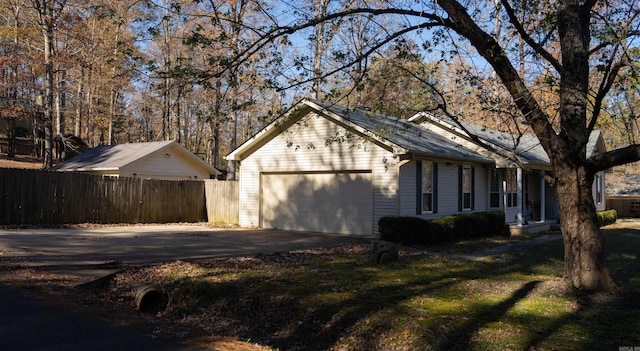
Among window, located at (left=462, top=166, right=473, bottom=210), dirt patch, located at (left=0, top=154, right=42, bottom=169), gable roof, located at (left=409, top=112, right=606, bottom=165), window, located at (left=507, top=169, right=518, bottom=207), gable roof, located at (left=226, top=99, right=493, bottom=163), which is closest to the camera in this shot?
gable roof, located at (left=226, top=99, right=493, bottom=163)

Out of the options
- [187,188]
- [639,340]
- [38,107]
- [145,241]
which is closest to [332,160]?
[145,241]

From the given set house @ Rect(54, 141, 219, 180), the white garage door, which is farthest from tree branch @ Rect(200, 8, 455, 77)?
house @ Rect(54, 141, 219, 180)

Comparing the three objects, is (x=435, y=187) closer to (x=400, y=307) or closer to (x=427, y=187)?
(x=427, y=187)

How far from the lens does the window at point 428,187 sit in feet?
56.5

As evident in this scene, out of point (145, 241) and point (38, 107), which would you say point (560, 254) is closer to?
point (145, 241)

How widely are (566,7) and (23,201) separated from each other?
1760cm

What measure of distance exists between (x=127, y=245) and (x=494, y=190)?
15060 mm

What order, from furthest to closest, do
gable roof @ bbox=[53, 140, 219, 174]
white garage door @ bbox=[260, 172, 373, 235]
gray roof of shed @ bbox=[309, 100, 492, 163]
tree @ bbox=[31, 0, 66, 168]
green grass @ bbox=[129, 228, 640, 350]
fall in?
gable roof @ bbox=[53, 140, 219, 174], tree @ bbox=[31, 0, 66, 168], white garage door @ bbox=[260, 172, 373, 235], gray roof of shed @ bbox=[309, 100, 492, 163], green grass @ bbox=[129, 228, 640, 350]

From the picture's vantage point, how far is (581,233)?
789 centimetres

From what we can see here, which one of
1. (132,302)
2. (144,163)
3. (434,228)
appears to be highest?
(144,163)

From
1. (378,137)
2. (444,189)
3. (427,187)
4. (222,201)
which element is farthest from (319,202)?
(222,201)

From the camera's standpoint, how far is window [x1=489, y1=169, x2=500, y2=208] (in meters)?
21.4

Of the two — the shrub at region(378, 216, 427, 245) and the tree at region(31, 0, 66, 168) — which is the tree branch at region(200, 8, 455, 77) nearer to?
the shrub at region(378, 216, 427, 245)

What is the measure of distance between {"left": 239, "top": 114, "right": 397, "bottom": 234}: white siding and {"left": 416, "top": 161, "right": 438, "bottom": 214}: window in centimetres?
160
